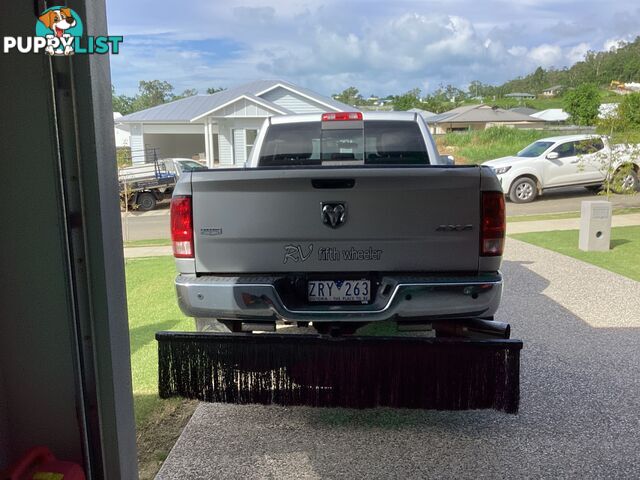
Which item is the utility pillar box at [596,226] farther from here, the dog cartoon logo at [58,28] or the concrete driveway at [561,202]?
the dog cartoon logo at [58,28]

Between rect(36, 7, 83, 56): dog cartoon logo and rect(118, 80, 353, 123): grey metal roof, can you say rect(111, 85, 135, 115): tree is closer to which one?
rect(118, 80, 353, 123): grey metal roof

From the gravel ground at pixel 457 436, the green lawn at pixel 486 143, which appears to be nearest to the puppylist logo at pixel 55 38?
the gravel ground at pixel 457 436

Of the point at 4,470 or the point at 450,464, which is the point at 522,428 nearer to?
the point at 450,464

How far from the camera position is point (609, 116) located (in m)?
14.3

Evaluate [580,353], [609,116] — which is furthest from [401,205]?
[609,116]

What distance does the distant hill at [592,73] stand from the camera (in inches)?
3029

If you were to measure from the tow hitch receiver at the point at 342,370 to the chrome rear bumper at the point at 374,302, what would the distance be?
0.14 m

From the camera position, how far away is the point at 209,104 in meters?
33.1

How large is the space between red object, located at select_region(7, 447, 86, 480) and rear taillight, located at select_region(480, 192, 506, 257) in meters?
2.55

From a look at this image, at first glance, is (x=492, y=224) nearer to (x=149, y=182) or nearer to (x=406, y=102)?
(x=149, y=182)

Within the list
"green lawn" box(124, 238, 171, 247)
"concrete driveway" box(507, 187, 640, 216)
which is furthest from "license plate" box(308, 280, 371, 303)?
"concrete driveway" box(507, 187, 640, 216)

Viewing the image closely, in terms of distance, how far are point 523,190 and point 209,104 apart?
804 inches

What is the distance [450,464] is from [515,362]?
0.72 m

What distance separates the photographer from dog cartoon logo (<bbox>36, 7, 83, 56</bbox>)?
7.75 ft
